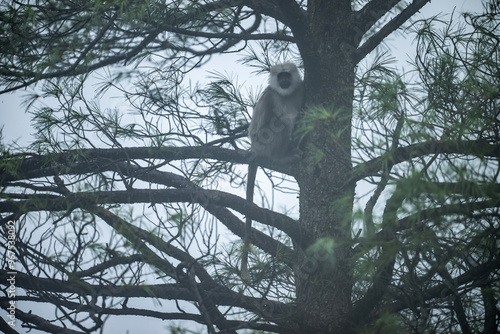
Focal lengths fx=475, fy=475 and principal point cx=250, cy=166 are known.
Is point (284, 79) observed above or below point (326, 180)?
above

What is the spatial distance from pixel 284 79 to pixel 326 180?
59.8 inches

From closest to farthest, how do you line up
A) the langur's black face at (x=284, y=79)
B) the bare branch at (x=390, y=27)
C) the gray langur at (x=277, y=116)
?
the bare branch at (x=390, y=27)
the gray langur at (x=277, y=116)
the langur's black face at (x=284, y=79)

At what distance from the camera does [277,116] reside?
445cm

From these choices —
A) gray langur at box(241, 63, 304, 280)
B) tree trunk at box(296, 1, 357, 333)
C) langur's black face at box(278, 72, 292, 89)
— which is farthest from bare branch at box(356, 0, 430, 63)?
langur's black face at box(278, 72, 292, 89)

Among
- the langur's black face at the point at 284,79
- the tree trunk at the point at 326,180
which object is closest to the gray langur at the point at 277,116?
the langur's black face at the point at 284,79

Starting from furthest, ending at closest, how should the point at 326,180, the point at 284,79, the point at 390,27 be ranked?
the point at 284,79 < the point at 390,27 < the point at 326,180

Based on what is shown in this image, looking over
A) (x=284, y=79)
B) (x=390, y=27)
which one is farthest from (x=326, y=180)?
(x=284, y=79)

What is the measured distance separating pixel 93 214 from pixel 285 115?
2463mm

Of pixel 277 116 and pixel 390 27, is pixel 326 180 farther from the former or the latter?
pixel 277 116

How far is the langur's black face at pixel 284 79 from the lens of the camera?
4.38 m

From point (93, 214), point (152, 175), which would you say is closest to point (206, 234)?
point (93, 214)

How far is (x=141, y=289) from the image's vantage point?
8.24 ft

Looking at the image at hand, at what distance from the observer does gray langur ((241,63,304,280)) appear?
13.1 feet

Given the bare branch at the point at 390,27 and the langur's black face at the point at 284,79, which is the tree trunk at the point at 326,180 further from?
the langur's black face at the point at 284,79
